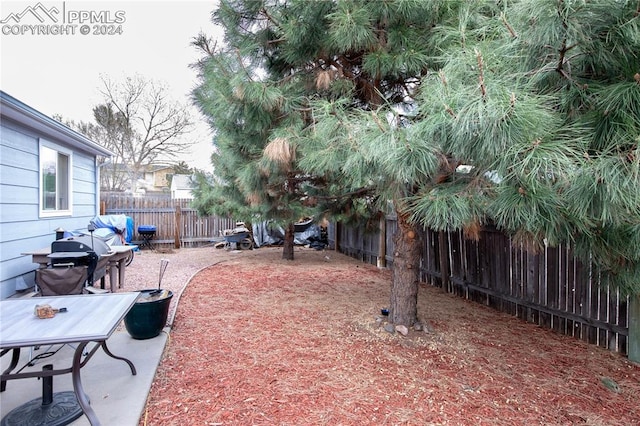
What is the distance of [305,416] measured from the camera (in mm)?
2162

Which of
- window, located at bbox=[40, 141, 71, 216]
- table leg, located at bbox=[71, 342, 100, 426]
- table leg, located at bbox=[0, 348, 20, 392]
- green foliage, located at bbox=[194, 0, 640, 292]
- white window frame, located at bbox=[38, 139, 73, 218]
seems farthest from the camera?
window, located at bbox=[40, 141, 71, 216]

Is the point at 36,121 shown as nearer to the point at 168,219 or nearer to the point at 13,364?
the point at 13,364

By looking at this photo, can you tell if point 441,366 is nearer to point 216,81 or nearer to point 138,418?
point 138,418

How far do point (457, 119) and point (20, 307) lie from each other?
9.81ft

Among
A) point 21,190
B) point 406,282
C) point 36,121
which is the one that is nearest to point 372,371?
point 406,282

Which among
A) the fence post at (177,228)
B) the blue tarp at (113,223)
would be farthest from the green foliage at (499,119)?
the fence post at (177,228)

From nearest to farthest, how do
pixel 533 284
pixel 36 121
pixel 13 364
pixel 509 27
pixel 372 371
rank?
pixel 509 27 → pixel 13 364 → pixel 372 371 → pixel 533 284 → pixel 36 121

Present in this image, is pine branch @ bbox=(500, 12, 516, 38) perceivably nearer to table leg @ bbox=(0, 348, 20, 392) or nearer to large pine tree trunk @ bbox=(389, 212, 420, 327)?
large pine tree trunk @ bbox=(389, 212, 420, 327)

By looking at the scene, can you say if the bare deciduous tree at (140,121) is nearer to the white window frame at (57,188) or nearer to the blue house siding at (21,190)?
the white window frame at (57,188)

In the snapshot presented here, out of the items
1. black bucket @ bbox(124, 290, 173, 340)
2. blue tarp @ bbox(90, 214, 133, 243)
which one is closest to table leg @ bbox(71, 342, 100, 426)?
black bucket @ bbox(124, 290, 173, 340)

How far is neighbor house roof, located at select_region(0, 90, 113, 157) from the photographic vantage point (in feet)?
13.1

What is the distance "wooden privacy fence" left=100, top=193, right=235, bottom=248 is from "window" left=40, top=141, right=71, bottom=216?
4.51 metres

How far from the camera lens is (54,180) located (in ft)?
19.3

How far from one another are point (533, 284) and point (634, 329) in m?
1.14
